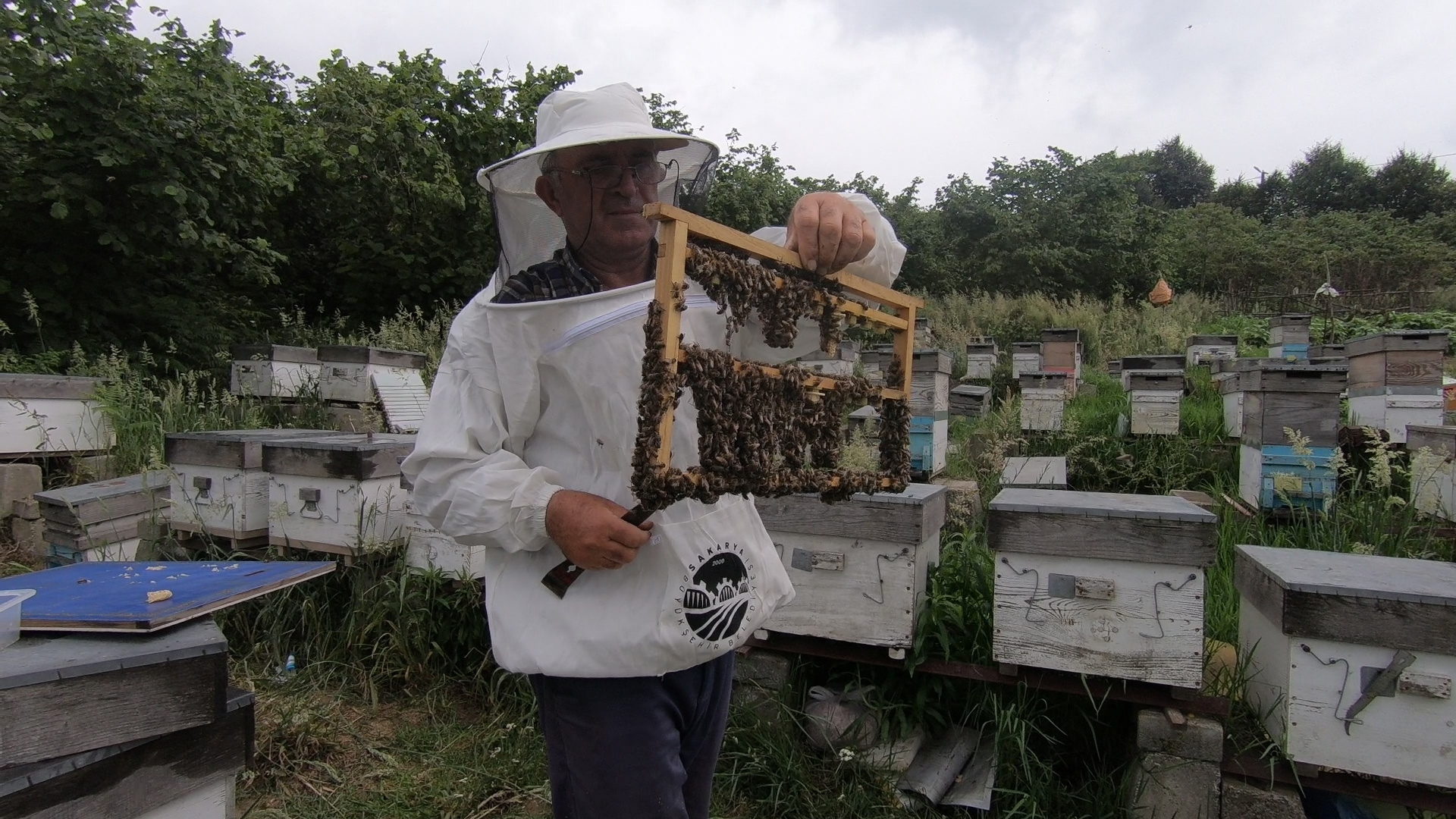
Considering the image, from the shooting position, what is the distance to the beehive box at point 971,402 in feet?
27.0

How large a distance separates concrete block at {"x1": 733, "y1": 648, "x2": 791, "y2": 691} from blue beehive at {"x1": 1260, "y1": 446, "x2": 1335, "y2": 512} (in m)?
2.99

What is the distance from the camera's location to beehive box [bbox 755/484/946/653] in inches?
113

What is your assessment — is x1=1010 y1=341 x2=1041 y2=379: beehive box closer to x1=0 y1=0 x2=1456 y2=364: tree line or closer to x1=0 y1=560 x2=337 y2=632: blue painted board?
x1=0 y1=0 x2=1456 y2=364: tree line

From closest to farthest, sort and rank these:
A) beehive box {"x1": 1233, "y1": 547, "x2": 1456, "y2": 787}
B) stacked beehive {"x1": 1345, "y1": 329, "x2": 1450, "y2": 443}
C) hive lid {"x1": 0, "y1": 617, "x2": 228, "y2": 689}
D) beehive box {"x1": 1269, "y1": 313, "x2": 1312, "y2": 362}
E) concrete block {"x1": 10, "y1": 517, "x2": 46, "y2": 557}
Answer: hive lid {"x1": 0, "y1": 617, "x2": 228, "y2": 689} < beehive box {"x1": 1233, "y1": 547, "x2": 1456, "y2": 787} < concrete block {"x1": 10, "y1": 517, "x2": 46, "y2": 557} < stacked beehive {"x1": 1345, "y1": 329, "x2": 1450, "y2": 443} < beehive box {"x1": 1269, "y1": 313, "x2": 1312, "y2": 362}

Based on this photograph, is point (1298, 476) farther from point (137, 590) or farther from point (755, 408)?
point (137, 590)

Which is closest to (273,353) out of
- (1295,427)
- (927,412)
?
(927,412)

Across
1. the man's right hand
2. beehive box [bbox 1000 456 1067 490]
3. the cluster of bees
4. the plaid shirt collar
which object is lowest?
beehive box [bbox 1000 456 1067 490]

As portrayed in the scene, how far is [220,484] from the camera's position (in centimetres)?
409

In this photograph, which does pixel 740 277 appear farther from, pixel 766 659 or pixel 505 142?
pixel 505 142

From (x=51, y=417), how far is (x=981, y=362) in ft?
30.7

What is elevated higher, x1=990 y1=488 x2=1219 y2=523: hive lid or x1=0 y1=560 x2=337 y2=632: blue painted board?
x1=990 y1=488 x2=1219 y2=523: hive lid

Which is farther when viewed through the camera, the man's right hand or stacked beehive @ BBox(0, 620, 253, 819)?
stacked beehive @ BBox(0, 620, 253, 819)

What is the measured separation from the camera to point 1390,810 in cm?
256

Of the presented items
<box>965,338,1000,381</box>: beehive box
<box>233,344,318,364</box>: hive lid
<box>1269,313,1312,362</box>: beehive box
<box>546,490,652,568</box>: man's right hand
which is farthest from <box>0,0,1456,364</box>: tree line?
<box>1269,313,1312,362</box>: beehive box
